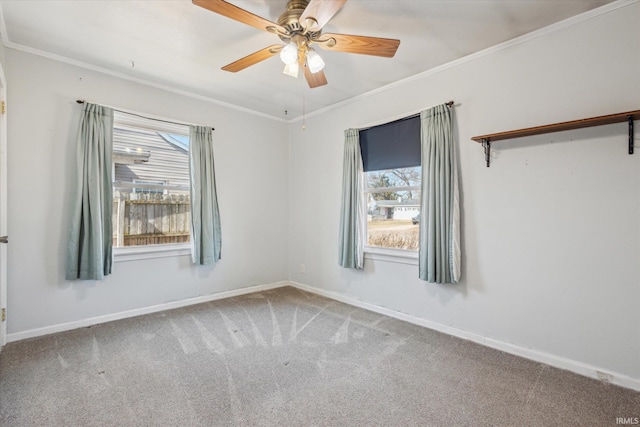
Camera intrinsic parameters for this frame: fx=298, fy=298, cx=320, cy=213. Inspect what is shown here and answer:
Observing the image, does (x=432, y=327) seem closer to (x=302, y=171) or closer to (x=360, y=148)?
(x=360, y=148)

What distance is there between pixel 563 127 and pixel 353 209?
6.63ft

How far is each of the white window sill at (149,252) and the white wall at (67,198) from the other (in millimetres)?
66

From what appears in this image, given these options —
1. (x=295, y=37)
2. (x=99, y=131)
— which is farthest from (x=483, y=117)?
(x=99, y=131)

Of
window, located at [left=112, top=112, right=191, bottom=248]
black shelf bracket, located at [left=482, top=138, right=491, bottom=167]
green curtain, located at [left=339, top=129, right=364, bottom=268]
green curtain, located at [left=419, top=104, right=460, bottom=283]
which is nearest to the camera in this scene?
black shelf bracket, located at [left=482, top=138, right=491, bottom=167]

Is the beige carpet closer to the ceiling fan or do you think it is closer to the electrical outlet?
the electrical outlet

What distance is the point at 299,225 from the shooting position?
175 inches

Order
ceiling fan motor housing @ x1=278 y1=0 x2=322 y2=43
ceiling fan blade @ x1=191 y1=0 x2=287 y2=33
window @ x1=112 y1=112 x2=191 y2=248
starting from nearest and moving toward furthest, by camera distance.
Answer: ceiling fan blade @ x1=191 y1=0 x2=287 y2=33, ceiling fan motor housing @ x1=278 y1=0 x2=322 y2=43, window @ x1=112 y1=112 x2=191 y2=248

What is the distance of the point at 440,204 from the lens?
2752 millimetres

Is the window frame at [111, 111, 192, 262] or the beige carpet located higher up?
the window frame at [111, 111, 192, 262]

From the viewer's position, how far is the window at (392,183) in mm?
3154

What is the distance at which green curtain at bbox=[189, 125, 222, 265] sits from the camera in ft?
11.6

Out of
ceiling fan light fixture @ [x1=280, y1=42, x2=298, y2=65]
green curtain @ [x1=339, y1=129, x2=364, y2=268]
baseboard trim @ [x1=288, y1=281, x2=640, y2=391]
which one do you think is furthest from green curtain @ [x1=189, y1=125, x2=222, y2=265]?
ceiling fan light fixture @ [x1=280, y1=42, x2=298, y2=65]

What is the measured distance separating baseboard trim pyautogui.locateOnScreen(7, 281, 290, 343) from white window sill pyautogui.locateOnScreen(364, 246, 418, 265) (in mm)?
1655

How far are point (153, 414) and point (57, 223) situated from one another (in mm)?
2120
